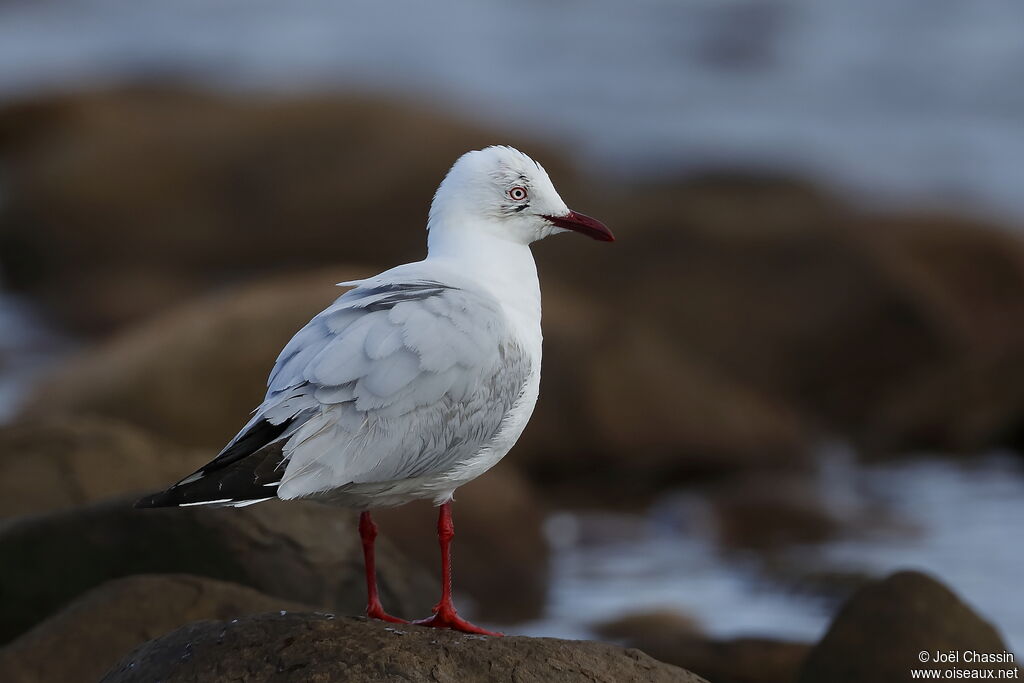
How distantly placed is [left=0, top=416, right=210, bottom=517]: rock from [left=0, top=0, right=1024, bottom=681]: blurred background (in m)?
0.01

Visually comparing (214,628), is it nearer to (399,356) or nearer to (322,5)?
(399,356)

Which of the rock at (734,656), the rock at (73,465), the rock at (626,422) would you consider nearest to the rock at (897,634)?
the rock at (734,656)

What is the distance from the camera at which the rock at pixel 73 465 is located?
299 inches

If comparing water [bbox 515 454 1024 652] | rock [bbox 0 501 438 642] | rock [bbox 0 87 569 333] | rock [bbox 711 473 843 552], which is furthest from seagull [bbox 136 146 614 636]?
rock [bbox 0 87 569 333]

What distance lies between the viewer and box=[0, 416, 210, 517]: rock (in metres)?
7.60

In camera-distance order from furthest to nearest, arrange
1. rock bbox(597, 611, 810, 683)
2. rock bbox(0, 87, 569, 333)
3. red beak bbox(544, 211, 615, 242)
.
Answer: rock bbox(0, 87, 569, 333) < rock bbox(597, 611, 810, 683) < red beak bbox(544, 211, 615, 242)

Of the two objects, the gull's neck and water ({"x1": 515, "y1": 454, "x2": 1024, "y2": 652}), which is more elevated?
the gull's neck

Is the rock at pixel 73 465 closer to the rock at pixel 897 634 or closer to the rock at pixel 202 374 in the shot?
the rock at pixel 202 374

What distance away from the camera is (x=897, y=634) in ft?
20.9

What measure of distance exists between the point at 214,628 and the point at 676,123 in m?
21.4

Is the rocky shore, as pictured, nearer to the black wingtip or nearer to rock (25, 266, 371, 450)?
rock (25, 266, 371, 450)

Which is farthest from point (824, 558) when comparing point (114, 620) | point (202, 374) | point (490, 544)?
point (114, 620)

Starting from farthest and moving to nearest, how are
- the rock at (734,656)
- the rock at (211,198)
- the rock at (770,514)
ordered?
the rock at (211,198), the rock at (770,514), the rock at (734,656)

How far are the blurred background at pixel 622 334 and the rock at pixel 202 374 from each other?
0.02 metres
